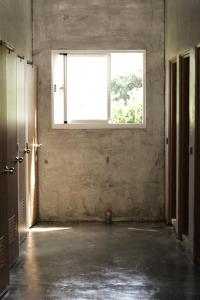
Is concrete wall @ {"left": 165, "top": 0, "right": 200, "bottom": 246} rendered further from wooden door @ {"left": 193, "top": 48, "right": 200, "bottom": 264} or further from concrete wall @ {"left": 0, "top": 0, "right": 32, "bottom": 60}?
concrete wall @ {"left": 0, "top": 0, "right": 32, "bottom": 60}

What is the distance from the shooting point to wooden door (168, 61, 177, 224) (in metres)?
7.14

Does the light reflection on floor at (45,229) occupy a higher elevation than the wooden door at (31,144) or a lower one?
lower

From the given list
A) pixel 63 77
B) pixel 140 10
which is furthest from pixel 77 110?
pixel 140 10

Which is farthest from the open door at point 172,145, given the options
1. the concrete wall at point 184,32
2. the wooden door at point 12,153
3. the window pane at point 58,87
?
the wooden door at point 12,153

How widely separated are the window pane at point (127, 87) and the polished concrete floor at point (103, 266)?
1585 mm

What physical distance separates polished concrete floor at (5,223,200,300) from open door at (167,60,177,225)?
31cm

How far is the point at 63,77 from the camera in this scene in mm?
7793

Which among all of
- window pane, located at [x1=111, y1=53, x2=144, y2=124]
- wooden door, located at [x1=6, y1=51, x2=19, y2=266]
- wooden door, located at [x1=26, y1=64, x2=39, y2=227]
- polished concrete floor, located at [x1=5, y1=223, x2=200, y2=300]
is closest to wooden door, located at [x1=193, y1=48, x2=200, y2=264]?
polished concrete floor, located at [x1=5, y1=223, x2=200, y2=300]

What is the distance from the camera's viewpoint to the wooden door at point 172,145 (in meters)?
7.14

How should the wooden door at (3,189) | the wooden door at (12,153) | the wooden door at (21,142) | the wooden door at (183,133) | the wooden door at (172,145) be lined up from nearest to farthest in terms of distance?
the wooden door at (3,189)
the wooden door at (12,153)
the wooden door at (21,142)
the wooden door at (183,133)
the wooden door at (172,145)

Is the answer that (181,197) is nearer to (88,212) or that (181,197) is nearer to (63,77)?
(88,212)

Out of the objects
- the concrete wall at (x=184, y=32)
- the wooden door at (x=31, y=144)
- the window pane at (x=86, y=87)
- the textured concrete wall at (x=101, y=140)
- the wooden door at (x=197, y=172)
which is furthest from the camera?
the window pane at (x=86, y=87)

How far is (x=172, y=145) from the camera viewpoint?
7266mm

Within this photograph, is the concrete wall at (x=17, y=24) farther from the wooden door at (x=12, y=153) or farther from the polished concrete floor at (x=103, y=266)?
the polished concrete floor at (x=103, y=266)
